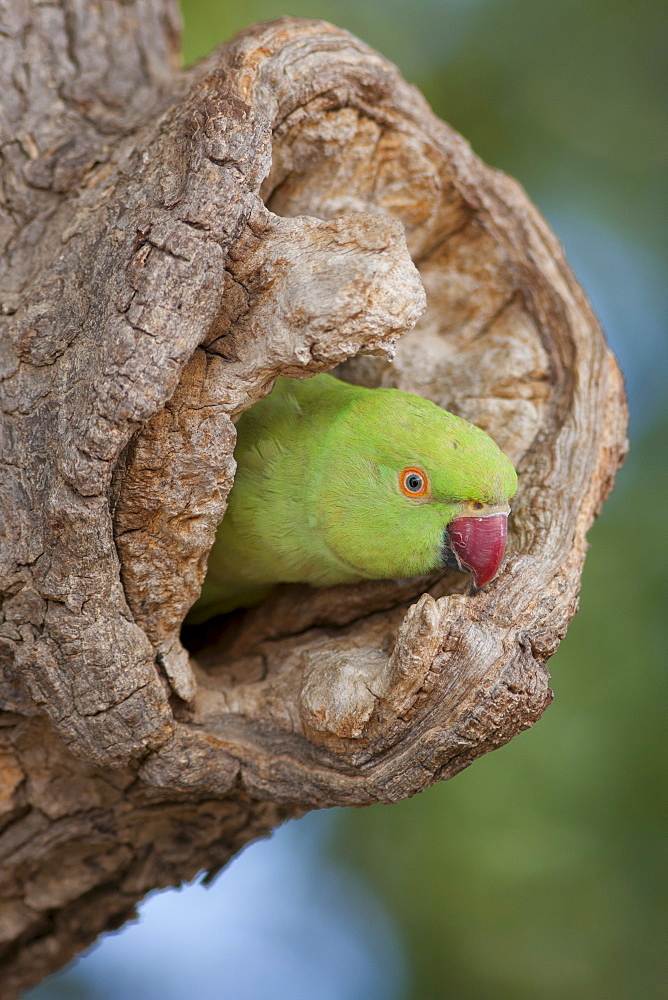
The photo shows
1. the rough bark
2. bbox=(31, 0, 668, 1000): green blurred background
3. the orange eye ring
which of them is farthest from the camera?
bbox=(31, 0, 668, 1000): green blurred background

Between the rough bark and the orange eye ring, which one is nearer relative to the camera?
the rough bark

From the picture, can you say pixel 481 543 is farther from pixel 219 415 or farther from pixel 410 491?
pixel 219 415

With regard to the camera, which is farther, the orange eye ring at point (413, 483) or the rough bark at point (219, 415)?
the orange eye ring at point (413, 483)

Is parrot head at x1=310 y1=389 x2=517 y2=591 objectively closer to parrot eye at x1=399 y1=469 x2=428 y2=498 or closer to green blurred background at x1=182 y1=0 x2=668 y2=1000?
parrot eye at x1=399 y1=469 x2=428 y2=498

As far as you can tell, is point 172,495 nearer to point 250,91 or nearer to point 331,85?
point 250,91

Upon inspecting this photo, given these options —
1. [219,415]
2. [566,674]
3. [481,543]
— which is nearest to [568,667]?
[566,674]

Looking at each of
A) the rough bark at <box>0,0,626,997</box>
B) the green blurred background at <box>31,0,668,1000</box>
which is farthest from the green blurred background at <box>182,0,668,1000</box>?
the rough bark at <box>0,0,626,997</box>

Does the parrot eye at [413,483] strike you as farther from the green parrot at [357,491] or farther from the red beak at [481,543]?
the red beak at [481,543]

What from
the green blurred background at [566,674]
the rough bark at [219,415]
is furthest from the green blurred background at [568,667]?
the rough bark at [219,415]

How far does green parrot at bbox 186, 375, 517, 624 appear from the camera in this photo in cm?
254

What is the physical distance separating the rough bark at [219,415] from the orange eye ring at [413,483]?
0.35 meters

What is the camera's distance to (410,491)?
264 cm

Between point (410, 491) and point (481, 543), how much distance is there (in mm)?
305

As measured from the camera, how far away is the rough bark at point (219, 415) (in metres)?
2.08
